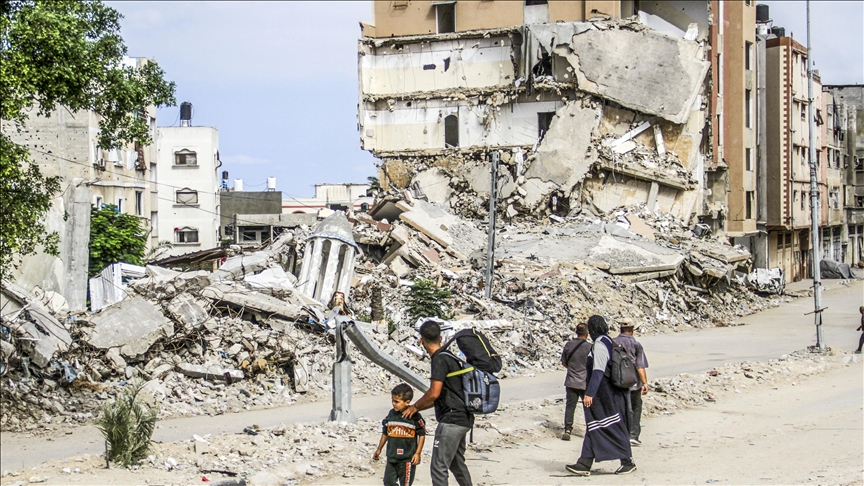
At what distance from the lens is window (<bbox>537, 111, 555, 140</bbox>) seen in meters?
34.5

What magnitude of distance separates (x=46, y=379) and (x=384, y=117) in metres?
26.3

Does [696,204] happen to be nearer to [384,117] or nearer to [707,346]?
[384,117]

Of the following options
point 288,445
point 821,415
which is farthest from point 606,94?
point 288,445

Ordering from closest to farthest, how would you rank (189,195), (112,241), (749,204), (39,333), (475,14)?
1. (39,333)
2. (112,241)
3. (475,14)
4. (749,204)
5. (189,195)

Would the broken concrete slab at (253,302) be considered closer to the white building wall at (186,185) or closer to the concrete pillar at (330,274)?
the concrete pillar at (330,274)

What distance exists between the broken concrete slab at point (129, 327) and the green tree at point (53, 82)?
1547 mm

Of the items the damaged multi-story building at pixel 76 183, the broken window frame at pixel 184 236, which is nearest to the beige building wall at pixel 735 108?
the damaged multi-story building at pixel 76 183

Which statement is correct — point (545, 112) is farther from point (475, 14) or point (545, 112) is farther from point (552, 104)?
point (475, 14)

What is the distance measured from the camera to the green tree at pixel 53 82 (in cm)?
998

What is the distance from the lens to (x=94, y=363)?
12.2 metres

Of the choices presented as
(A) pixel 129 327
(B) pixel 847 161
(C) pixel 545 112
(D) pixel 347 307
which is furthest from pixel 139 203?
(B) pixel 847 161

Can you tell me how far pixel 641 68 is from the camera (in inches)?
1304

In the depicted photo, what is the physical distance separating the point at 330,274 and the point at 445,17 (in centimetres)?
2100

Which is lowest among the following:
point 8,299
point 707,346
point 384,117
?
point 707,346
